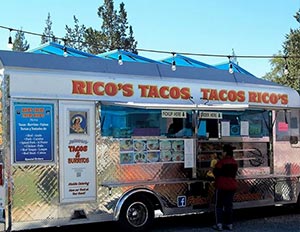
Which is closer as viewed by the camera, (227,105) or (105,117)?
(105,117)

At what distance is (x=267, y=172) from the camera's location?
33.0ft

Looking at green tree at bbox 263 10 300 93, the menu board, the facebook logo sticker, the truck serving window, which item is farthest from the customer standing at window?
green tree at bbox 263 10 300 93

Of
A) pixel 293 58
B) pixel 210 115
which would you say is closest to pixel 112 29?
pixel 293 58

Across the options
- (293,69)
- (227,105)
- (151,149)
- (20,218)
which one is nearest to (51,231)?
(20,218)

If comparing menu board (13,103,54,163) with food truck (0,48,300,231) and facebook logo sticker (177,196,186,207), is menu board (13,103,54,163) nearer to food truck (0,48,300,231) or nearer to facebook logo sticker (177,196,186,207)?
food truck (0,48,300,231)

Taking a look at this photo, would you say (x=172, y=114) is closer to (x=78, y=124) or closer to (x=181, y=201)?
(x=181, y=201)

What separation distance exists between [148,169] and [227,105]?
2.01 meters

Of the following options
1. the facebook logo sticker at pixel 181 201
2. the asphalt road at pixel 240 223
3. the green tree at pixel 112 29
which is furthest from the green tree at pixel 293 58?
the facebook logo sticker at pixel 181 201

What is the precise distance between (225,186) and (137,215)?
161 centimetres

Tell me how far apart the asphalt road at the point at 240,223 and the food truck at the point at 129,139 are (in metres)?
0.40

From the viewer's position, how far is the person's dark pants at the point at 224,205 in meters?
9.01

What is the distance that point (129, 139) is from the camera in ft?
27.8

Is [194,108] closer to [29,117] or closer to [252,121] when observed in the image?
[252,121]

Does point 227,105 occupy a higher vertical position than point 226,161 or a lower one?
higher
